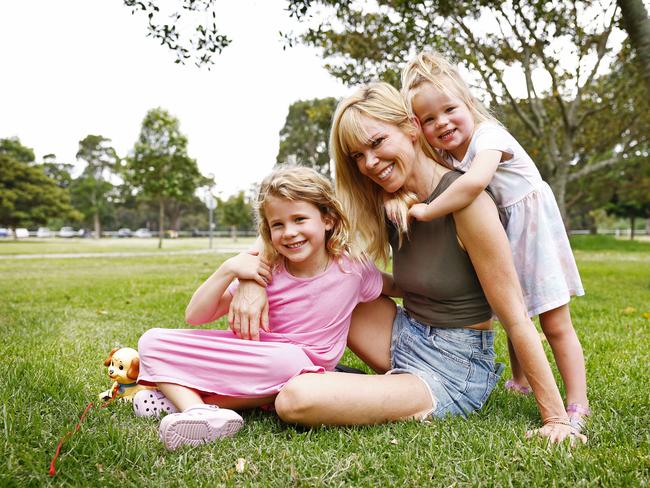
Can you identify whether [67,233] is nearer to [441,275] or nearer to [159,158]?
[159,158]

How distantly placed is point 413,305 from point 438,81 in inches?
43.5

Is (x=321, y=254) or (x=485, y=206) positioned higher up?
(x=485, y=206)

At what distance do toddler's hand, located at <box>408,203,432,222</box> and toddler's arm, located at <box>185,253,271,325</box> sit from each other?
0.72 m

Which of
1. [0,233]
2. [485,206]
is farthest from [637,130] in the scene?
[0,233]

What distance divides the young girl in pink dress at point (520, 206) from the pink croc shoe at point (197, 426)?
3.78ft

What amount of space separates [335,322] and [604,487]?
1.26 metres

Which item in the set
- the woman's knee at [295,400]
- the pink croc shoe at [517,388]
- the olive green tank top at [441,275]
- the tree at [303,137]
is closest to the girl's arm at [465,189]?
the olive green tank top at [441,275]

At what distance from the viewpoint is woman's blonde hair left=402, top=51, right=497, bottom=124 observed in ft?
8.87

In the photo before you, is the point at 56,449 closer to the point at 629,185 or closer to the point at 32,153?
the point at 629,185

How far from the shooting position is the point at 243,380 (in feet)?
7.80

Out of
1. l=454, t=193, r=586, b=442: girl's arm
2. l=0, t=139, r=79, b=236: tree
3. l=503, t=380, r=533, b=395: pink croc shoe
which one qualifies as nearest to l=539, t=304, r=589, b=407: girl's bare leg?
l=454, t=193, r=586, b=442: girl's arm

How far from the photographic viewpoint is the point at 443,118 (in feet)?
8.74

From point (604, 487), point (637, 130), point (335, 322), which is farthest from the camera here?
point (637, 130)

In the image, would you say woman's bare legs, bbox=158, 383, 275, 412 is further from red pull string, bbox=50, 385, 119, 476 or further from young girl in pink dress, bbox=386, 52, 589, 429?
young girl in pink dress, bbox=386, 52, 589, 429
